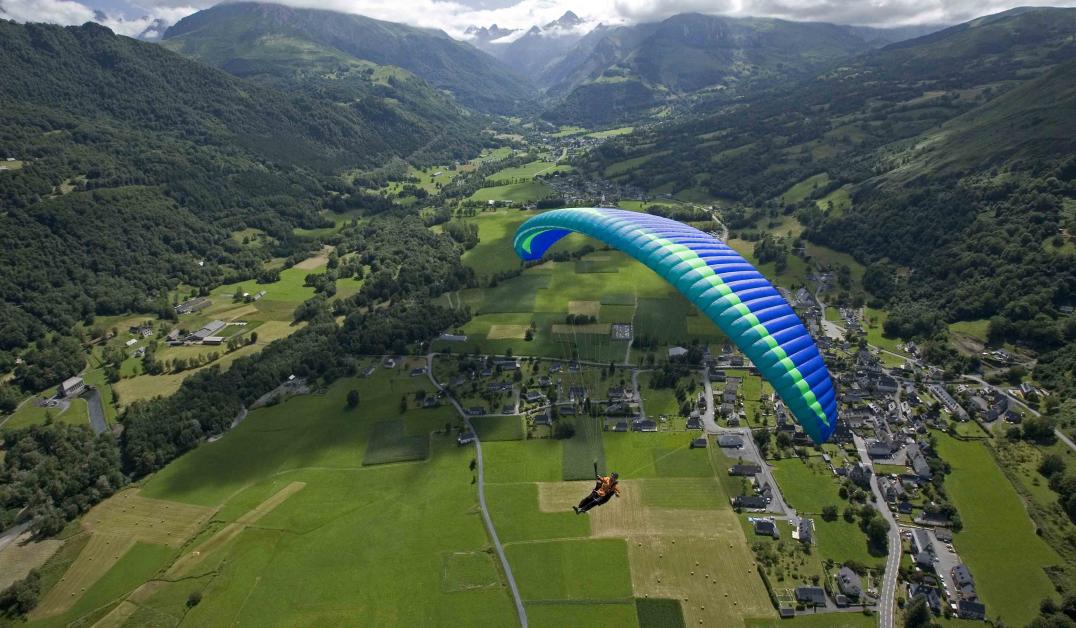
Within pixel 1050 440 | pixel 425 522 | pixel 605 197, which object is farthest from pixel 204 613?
pixel 605 197

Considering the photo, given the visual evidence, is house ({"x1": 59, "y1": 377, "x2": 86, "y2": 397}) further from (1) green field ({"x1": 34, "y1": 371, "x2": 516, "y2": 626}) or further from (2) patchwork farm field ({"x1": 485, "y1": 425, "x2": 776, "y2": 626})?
(2) patchwork farm field ({"x1": 485, "y1": 425, "x2": 776, "y2": 626})

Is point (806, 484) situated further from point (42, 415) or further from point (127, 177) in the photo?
point (127, 177)

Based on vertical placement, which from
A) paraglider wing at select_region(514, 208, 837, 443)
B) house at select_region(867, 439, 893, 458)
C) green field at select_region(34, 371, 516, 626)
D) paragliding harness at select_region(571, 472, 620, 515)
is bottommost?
green field at select_region(34, 371, 516, 626)

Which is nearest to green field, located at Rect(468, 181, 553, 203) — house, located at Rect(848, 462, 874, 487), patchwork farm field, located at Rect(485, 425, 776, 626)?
patchwork farm field, located at Rect(485, 425, 776, 626)

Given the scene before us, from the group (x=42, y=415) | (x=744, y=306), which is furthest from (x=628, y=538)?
(x=42, y=415)

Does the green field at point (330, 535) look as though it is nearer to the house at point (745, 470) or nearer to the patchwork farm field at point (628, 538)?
the patchwork farm field at point (628, 538)

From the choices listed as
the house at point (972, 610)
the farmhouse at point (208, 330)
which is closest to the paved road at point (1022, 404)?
the house at point (972, 610)

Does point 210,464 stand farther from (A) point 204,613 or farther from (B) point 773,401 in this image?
(B) point 773,401
